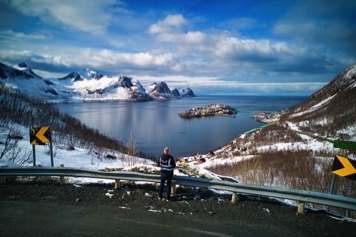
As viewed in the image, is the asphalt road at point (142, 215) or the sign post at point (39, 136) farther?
the sign post at point (39, 136)

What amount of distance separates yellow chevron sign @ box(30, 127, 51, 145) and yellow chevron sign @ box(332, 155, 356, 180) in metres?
9.55

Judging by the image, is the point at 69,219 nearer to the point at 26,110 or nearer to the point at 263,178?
the point at 263,178

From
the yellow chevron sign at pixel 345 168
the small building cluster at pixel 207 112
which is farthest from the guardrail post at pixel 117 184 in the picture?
the small building cluster at pixel 207 112

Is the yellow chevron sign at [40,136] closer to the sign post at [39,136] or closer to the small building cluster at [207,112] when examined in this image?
the sign post at [39,136]

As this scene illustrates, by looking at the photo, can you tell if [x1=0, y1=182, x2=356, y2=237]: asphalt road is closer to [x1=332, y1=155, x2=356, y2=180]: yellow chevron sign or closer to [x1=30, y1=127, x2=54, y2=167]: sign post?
[x1=332, y1=155, x2=356, y2=180]: yellow chevron sign

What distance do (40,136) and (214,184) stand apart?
6546 millimetres

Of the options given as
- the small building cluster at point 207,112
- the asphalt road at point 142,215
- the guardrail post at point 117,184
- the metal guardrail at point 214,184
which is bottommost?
the small building cluster at point 207,112

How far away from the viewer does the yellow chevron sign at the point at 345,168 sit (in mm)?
6730

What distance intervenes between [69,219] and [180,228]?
2.76 meters

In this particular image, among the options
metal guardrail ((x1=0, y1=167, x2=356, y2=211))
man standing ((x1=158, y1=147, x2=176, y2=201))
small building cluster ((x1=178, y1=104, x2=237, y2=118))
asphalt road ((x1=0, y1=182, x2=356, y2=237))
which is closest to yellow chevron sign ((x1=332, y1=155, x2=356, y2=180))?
metal guardrail ((x1=0, y1=167, x2=356, y2=211))

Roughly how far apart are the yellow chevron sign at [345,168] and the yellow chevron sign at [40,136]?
31.3 ft

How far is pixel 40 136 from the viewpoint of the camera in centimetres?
889

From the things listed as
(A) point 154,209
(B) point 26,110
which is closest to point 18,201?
(A) point 154,209

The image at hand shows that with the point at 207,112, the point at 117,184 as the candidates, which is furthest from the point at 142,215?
the point at 207,112
